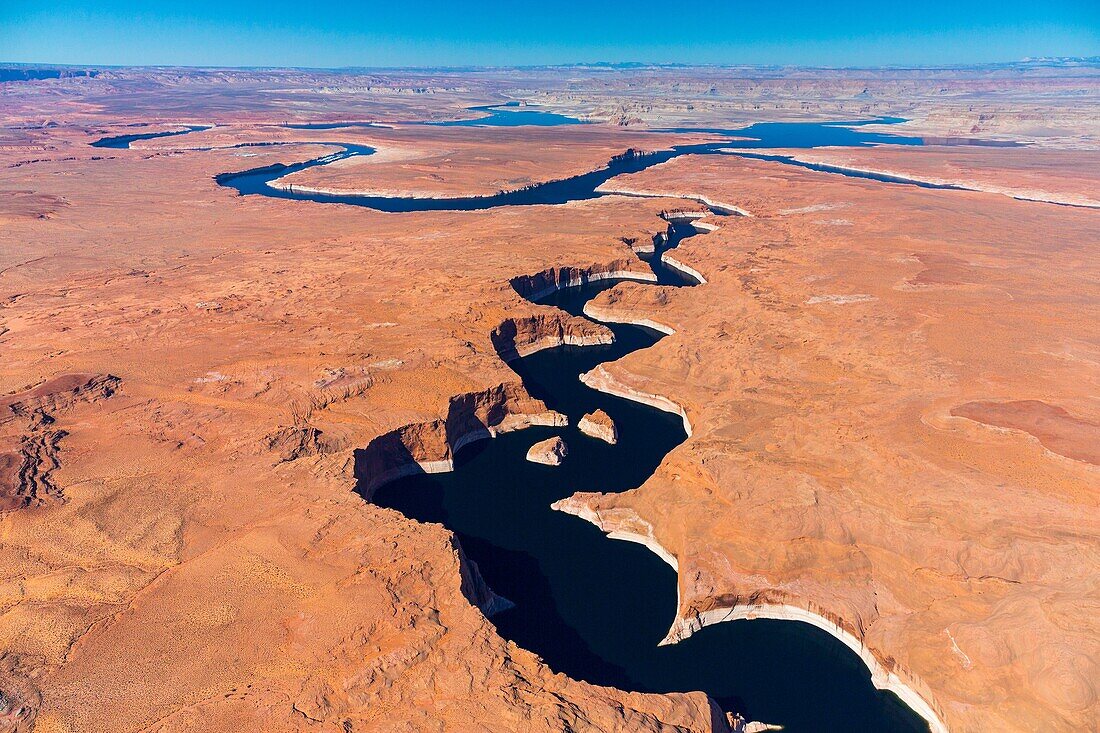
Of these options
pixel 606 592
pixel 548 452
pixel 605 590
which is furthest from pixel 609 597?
pixel 548 452

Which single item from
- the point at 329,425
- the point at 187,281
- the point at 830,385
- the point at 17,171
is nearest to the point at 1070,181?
the point at 830,385

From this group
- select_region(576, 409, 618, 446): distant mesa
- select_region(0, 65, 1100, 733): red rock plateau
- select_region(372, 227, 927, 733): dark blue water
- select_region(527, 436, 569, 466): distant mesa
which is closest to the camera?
select_region(0, 65, 1100, 733): red rock plateau

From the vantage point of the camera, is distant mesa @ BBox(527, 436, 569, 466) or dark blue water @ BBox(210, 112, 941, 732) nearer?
dark blue water @ BBox(210, 112, 941, 732)

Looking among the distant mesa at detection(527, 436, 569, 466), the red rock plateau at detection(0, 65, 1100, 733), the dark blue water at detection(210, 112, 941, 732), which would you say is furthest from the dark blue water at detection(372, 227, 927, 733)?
the red rock plateau at detection(0, 65, 1100, 733)

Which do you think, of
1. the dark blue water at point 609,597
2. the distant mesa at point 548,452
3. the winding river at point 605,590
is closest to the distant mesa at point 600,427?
the dark blue water at point 609,597

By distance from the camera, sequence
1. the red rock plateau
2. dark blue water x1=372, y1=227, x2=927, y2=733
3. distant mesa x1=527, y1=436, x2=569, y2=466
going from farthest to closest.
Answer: distant mesa x1=527, y1=436, x2=569, y2=466 → dark blue water x1=372, y1=227, x2=927, y2=733 → the red rock plateau

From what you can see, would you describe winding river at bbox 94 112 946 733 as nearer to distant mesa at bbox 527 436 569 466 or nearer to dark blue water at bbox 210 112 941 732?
dark blue water at bbox 210 112 941 732

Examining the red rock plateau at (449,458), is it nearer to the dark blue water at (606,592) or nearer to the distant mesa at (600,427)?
the dark blue water at (606,592)
